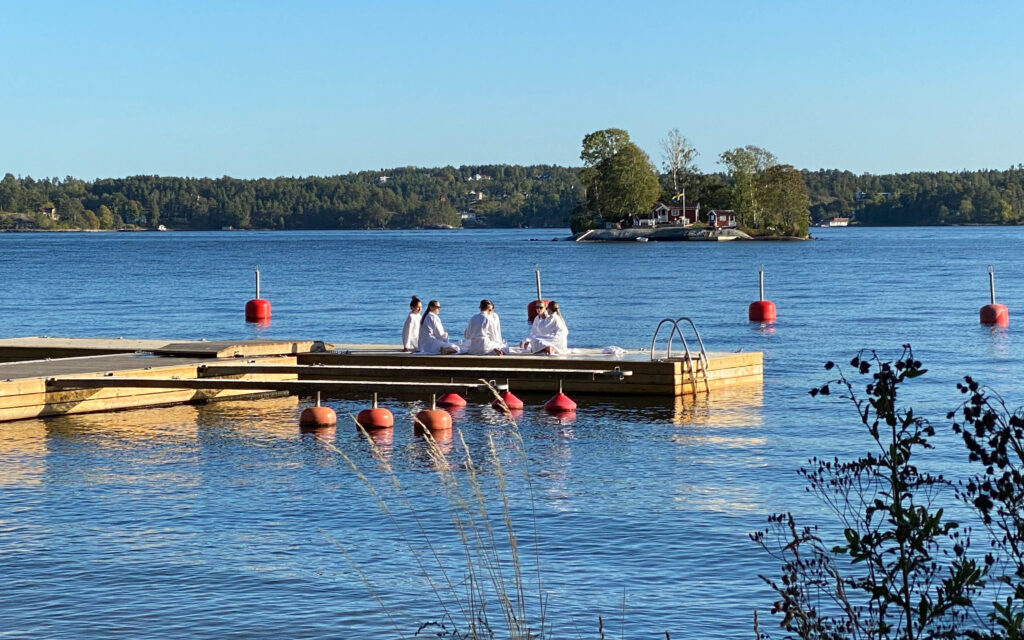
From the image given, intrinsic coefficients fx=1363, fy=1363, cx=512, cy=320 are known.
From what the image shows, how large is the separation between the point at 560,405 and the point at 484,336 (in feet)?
9.54

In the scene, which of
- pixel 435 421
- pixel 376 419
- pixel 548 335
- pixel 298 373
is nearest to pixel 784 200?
pixel 548 335

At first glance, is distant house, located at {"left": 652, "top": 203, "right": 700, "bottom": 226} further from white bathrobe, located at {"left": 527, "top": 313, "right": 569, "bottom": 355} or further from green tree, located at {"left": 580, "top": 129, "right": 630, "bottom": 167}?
white bathrobe, located at {"left": 527, "top": 313, "right": 569, "bottom": 355}

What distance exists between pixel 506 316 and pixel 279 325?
9028 mm

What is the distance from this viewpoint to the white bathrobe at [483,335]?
2408cm

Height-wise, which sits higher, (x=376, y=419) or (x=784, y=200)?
(x=784, y=200)

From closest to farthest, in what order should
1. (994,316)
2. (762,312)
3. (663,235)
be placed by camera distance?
(994,316), (762,312), (663,235)

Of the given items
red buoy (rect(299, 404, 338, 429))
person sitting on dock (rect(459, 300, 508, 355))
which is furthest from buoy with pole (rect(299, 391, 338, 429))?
person sitting on dock (rect(459, 300, 508, 355))

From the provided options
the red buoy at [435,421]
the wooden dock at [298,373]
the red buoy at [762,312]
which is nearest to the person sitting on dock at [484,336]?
the wooden dock at [298,373]

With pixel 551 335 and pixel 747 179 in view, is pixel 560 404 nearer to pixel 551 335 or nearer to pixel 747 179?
pixel 551 335

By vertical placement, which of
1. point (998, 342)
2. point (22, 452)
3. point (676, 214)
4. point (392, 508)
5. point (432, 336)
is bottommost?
point (998, 342)

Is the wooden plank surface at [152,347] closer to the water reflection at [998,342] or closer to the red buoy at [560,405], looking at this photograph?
the red buoy at [560,405]

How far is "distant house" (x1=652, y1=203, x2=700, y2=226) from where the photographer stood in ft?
586

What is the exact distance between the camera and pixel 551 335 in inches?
963

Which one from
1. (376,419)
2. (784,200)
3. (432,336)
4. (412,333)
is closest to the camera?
(376,419)
